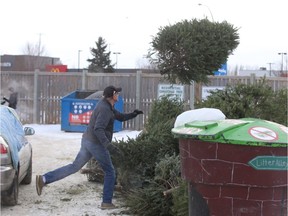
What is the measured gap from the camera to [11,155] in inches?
235

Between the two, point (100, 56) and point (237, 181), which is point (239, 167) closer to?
point (237, 181)

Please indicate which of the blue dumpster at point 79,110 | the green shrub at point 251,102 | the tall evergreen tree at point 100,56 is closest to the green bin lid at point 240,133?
the green shrub at point 251,102

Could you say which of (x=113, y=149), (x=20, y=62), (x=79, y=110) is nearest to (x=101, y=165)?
(x=113, y=149)

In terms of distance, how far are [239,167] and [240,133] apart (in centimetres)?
27

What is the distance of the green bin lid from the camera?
3650 mm

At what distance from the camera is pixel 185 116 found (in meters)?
4.44

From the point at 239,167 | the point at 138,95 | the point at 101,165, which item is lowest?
the point at 101,165

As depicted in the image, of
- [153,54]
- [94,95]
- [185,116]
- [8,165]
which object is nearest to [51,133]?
[94,95]

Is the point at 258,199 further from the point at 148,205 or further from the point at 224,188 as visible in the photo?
the point at 148,205

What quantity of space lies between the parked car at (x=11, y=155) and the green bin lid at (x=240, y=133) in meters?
2.78

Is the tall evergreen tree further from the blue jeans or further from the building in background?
the blue jeans

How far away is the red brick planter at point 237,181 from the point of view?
3.66 m

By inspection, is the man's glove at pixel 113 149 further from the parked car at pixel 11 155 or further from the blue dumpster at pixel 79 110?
the blue dumpster at pixel 79 110

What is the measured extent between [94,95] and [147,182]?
9.05 meters
